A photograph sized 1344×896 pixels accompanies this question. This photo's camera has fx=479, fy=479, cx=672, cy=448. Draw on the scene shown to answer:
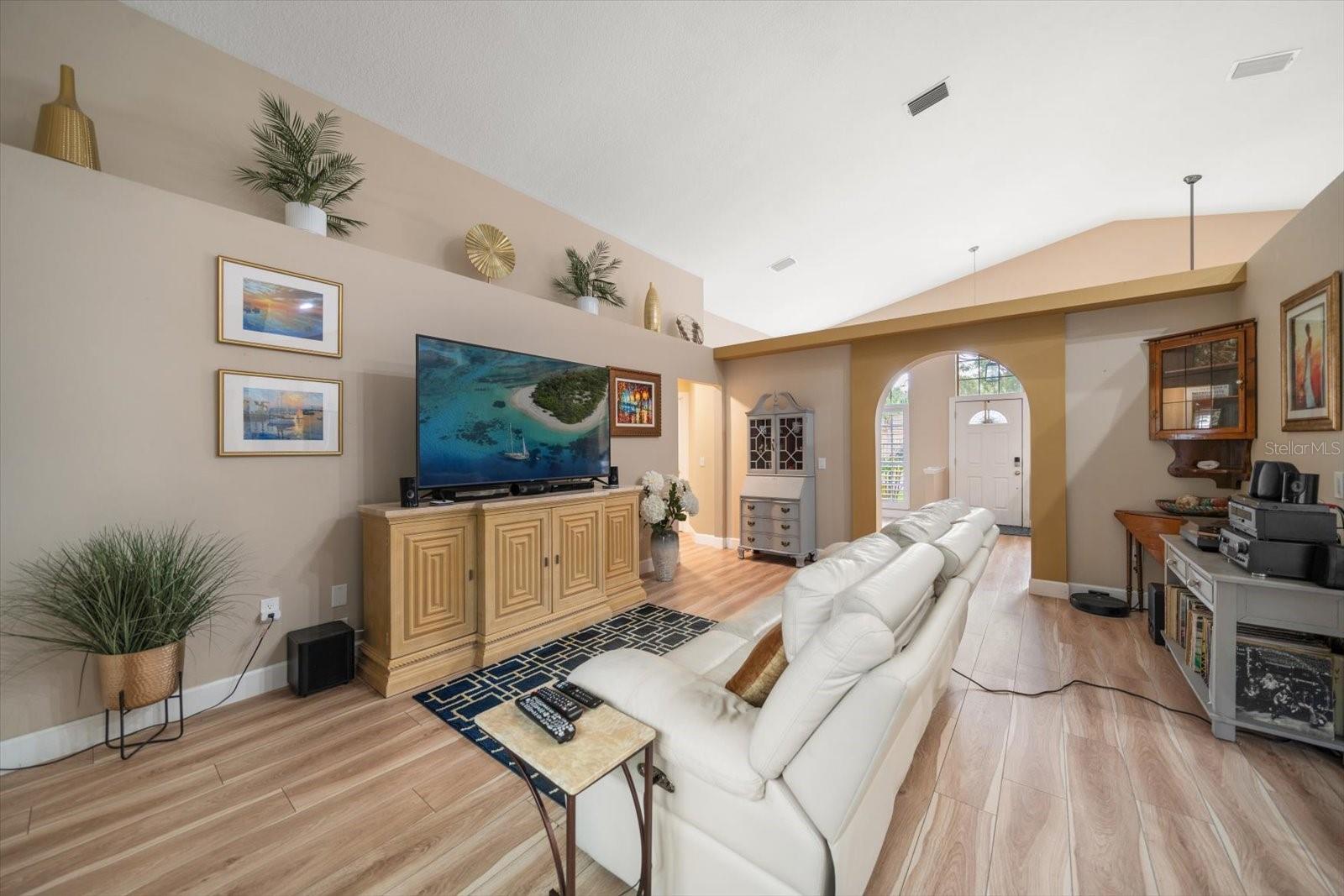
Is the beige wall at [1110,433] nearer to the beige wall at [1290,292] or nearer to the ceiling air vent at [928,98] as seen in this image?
the beige wall at [1290,292]

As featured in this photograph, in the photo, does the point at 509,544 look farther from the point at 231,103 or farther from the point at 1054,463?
the point at 1054,463

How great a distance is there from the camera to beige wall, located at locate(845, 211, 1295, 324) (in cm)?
538

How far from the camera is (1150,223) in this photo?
5.83m

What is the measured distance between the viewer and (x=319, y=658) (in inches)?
96.0

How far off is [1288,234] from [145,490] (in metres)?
6.08

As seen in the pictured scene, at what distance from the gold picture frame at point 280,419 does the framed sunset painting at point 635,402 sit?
212cm

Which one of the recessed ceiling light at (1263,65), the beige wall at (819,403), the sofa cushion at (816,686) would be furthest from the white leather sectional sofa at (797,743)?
the recessed ceiling light at (1263,65)

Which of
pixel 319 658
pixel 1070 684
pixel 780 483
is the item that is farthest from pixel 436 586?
pixel 780 483

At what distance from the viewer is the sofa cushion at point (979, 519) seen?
2447 millimetres

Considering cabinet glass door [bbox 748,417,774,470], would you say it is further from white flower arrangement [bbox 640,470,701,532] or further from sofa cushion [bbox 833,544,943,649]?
sofa cushion [bbox 833,544,943,649]

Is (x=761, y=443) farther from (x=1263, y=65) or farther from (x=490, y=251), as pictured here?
(x=1263, y=65)

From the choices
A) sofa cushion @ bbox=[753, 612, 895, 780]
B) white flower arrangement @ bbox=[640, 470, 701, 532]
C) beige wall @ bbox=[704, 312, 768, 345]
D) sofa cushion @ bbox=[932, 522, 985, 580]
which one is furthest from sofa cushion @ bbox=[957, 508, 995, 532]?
beige wall @ bbox=[704, 312, 768, 345]

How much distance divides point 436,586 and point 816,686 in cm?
231

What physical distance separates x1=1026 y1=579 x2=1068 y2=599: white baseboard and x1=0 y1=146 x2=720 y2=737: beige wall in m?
5.01
